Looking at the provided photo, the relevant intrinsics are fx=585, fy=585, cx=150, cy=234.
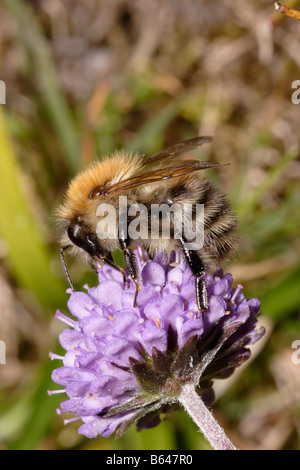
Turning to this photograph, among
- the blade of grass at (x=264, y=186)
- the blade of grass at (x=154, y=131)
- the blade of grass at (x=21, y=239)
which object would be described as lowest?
the blade of grass at (x=264, y=186)

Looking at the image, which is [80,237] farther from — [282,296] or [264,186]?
[264,186]

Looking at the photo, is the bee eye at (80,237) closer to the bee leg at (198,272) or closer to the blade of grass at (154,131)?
the bee leg at (198,272)

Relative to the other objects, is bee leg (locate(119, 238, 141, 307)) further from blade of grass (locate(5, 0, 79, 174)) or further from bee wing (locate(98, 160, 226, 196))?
blade of grass (locate(5, 0, 79, 174))

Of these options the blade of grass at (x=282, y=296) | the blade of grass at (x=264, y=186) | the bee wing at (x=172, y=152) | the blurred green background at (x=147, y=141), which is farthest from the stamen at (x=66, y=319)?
the blade of grass at (x=264, y=186)

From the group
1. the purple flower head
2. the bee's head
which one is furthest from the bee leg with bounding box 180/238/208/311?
the bee's head

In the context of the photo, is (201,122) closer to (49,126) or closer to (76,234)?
(49,126)

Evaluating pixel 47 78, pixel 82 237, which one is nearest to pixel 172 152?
pixel 82 237
